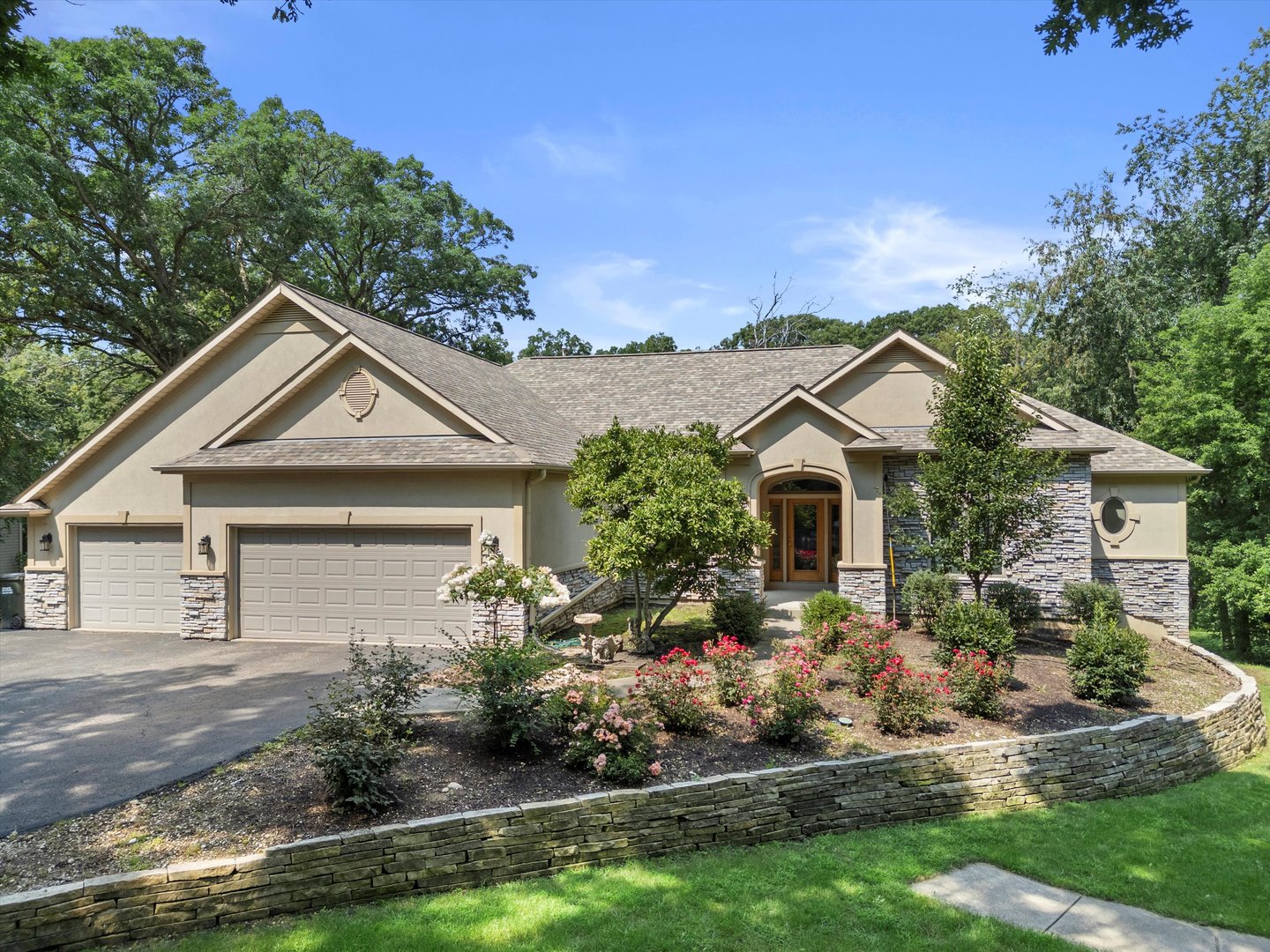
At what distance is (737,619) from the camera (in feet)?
42.4

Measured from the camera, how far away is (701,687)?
954 cm

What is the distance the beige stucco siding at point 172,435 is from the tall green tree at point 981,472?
43.2 feet

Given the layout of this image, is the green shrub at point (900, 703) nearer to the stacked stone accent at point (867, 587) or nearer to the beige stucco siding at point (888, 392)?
the stacked stone accent at point (867, 587)

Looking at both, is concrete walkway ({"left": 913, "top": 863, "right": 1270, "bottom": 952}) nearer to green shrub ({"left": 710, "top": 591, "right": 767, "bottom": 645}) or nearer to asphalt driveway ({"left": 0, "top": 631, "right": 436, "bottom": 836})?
green shrub ({"left": 710, "top": 591, "right": 767, "bottom": 645})

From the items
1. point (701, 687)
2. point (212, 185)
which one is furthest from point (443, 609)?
point (212, 185)

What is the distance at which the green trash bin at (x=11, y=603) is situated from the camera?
1577 cm

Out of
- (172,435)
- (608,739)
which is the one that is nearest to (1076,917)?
(608,739)

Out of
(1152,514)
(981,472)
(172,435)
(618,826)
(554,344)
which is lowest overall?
(618,826)

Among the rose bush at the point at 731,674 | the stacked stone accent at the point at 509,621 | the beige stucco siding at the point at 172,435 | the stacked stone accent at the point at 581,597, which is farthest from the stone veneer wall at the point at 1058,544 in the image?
the beige stucco siding at the point at 172,435

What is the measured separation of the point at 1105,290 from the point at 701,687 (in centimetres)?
2599

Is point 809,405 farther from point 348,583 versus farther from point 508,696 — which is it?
point 508,696

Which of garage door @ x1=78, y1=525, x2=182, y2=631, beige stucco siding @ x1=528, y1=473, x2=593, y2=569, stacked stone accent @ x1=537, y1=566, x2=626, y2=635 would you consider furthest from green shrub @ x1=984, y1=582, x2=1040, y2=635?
garage door @ x1=78, y1=525, x2=182, y2=631

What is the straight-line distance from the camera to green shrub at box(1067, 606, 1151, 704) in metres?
10.2

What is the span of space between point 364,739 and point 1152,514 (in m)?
18.9
